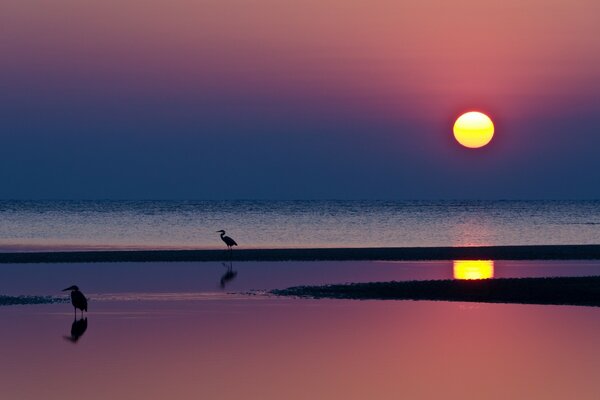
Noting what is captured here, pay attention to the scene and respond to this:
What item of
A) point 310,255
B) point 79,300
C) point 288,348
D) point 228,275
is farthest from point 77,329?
point 310,255

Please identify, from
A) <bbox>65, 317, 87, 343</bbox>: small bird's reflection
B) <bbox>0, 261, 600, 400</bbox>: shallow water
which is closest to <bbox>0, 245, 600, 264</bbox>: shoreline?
<bbox>0, 261, 600, 400</bbox>: shallow water

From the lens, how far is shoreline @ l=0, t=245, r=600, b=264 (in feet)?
135

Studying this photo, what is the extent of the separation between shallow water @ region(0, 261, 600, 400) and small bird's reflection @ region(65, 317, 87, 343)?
0.05 metres

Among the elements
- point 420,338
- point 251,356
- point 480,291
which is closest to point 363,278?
point 480,291

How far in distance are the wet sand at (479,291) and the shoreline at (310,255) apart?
1265 cm

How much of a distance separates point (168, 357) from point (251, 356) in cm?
121

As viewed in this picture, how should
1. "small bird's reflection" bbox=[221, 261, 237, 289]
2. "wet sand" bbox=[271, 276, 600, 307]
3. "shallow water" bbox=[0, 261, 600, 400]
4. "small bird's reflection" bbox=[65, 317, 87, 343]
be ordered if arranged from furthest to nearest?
"small bird's reflection" bbox=[221, 261, 237, 289], "wet sand" bbox=[271, 276, 600, 307], "small bird's reflection" bbox=[65, 317, 87, 343], "shallow water" bbox=[0, 261, 600, 400]

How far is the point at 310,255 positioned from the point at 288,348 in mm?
25554

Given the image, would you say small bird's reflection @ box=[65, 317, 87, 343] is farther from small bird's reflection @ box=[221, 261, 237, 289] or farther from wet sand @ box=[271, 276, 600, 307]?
small bird's reflection @ box=[221, 261, 237, 289]

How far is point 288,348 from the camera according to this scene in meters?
17.2

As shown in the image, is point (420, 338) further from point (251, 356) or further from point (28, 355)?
point (28, 355)

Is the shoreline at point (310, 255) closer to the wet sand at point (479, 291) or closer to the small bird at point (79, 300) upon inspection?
the wet sand at point (479, 291)

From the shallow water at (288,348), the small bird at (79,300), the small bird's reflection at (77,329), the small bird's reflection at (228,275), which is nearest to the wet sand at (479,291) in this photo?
the shallow water at (288,348)

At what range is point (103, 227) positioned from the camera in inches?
2968
